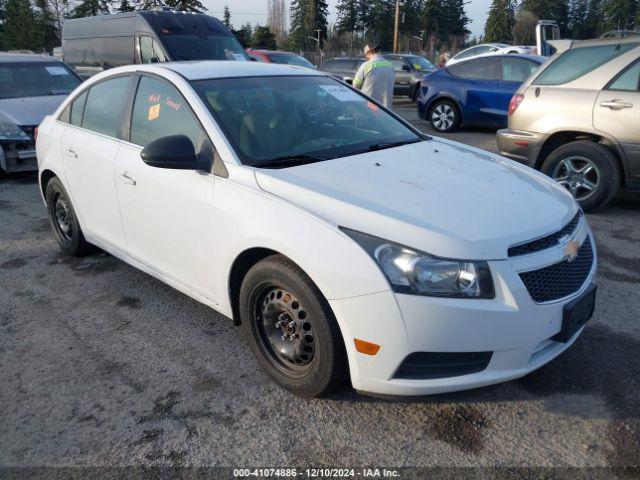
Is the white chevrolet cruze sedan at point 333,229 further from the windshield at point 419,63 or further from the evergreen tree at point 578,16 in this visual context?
the evergreen tree at point 578,16

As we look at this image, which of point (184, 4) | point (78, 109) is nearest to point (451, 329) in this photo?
point (78, 109)

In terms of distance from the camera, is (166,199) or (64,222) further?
(64,222)

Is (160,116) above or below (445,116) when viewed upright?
above

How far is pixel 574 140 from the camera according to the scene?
5762 mm

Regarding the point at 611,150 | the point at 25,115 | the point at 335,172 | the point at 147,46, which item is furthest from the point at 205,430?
the point at 147,46

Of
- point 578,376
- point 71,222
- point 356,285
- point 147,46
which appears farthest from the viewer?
point 147,46

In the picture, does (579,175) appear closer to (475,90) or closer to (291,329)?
(291,329)

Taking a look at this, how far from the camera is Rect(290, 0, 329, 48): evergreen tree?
212 feet

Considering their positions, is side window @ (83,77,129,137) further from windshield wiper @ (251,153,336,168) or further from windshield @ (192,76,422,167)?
windshield wiper @ (251,153,336,168)

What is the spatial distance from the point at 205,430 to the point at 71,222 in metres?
2.71

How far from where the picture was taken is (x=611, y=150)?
5.45 metres

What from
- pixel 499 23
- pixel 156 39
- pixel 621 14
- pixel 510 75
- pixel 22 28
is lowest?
pixel 510 75

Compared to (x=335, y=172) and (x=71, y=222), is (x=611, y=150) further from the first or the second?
(x=71, y=222)

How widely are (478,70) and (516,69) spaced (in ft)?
2.44
